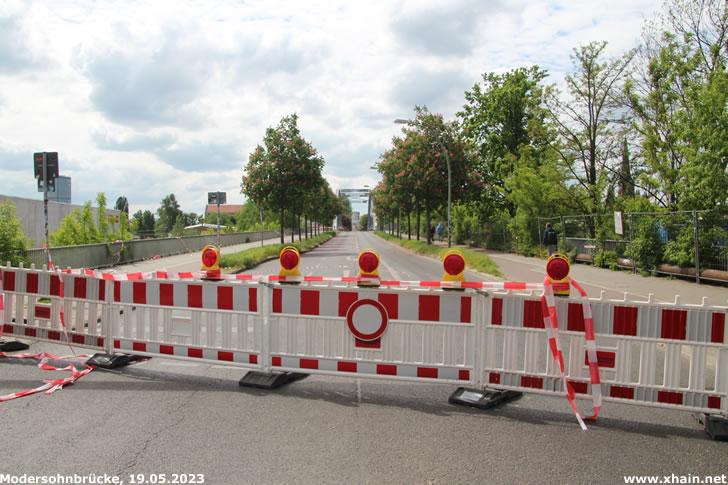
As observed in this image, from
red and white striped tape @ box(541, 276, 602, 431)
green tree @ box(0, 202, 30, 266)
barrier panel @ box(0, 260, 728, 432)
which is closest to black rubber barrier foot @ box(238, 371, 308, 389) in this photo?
barrier panel @ box(0, 260, 728, 432)

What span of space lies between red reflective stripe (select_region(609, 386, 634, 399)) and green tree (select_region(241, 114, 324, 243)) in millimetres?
29287

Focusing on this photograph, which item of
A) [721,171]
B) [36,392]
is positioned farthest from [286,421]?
[721,171]

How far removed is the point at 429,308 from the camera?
192 inches

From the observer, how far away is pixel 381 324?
16.4 ft

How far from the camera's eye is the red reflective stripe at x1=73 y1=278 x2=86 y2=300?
6355mm

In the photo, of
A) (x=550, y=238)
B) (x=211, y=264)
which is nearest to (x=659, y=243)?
(x=550, y=238)

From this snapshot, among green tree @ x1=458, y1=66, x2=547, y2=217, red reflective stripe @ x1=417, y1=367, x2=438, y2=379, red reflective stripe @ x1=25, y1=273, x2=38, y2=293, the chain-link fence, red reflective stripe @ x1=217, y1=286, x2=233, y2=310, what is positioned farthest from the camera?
green tree @ x1=458, y1=66, x2=547, y2=217

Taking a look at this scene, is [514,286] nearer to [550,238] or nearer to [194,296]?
[194,296]

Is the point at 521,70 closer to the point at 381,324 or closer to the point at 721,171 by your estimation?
Answer: the point at 721,171

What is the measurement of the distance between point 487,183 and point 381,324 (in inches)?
1435

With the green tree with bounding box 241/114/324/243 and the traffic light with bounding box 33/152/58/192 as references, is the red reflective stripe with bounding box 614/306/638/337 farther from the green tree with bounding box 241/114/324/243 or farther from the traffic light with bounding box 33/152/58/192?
the green tree with bounding box 241/114/324/243

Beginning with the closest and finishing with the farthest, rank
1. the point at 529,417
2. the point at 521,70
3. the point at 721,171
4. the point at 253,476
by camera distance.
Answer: the point at 253,476 < the point at 529,417 < the point at 721,171 < the point at 521,70

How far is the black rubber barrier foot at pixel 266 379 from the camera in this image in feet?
17.4

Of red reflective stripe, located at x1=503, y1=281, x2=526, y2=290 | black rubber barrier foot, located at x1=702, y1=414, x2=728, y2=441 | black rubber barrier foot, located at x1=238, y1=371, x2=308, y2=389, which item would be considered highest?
red reflective stripe, located at x1=503, y1=281, x2=526, y2=290
